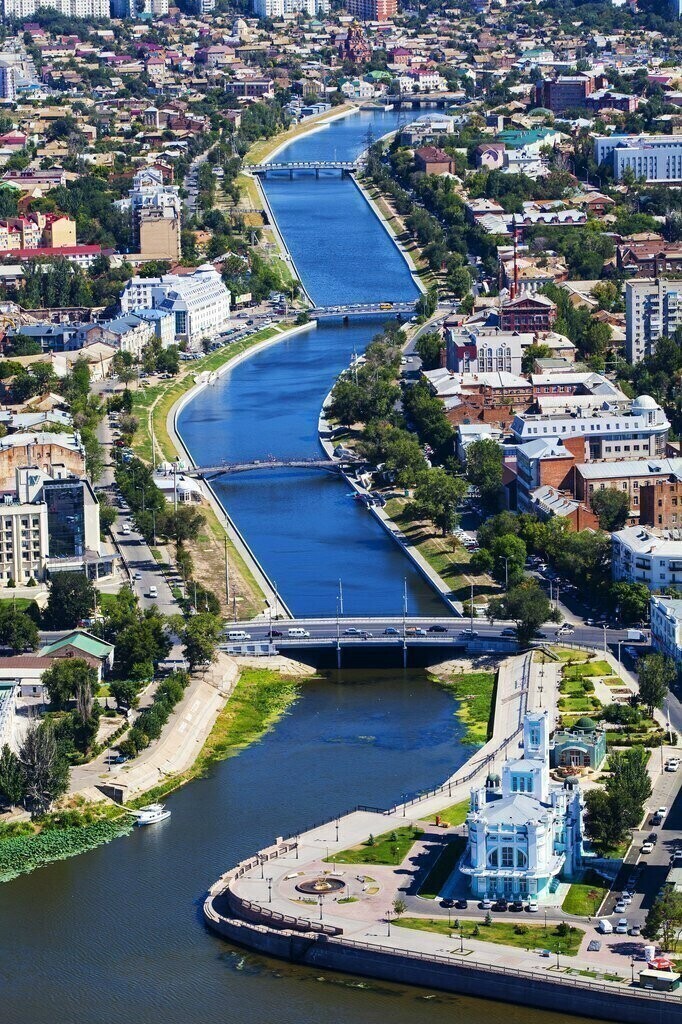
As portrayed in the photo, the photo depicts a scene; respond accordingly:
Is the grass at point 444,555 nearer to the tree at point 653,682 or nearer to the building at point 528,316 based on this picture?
the tree at point 653,682

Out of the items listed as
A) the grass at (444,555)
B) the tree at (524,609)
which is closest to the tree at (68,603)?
the grass at (444,555)

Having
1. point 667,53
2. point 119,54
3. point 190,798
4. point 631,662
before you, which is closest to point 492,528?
point 631,662

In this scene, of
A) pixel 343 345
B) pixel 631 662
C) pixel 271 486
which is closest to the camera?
pixel 631 662

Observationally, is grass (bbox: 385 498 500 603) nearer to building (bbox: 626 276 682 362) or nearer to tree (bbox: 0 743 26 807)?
tree (bbox: 0 743 26 807)

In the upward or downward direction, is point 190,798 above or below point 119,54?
below

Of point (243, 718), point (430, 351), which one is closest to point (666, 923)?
point (243, 718)

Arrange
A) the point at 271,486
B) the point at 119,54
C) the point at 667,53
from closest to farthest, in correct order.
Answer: the point at 271,486 → the point at 667,53 → the point at 119,54

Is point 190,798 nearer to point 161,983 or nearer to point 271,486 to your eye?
point 161,983

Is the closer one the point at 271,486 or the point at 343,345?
the point at 271,486
